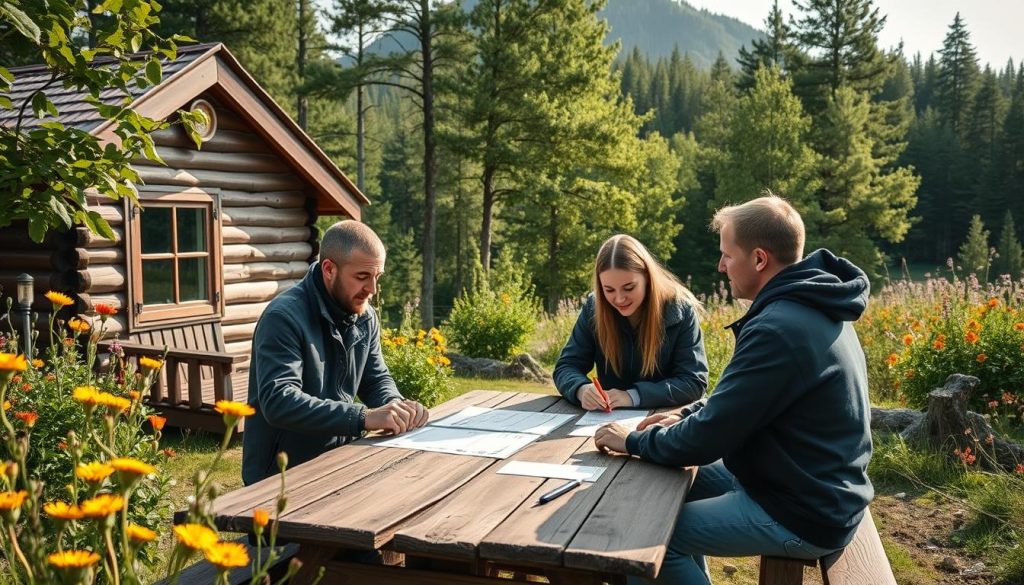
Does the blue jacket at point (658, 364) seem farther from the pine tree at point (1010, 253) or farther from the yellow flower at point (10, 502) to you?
the pine tree at point (1010, 253)

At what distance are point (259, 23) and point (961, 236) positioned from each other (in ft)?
177

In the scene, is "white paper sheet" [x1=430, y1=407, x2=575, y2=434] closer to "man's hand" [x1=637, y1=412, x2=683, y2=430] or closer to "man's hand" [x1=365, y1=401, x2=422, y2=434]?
"man's hand" [x1=365, y1=401, x2=422, y2=434]

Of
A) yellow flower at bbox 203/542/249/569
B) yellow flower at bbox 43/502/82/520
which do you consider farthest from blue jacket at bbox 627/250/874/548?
yellow flower at bbox 43/502/82/520

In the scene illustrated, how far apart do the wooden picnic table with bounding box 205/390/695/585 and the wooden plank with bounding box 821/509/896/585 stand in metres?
0.62

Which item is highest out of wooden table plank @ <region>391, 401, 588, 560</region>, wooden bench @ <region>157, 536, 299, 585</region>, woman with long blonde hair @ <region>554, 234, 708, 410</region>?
A: woman with long blonde hair @ <region>554, 234, 708, 410</region>

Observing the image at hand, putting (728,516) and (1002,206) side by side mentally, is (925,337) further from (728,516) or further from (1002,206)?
(1002,206)

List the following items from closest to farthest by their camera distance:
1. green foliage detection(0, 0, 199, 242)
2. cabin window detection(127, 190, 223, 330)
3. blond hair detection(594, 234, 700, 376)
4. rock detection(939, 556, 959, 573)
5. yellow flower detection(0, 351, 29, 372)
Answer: yellow flower detection(0, 351, 29, 372)
green foliage detection(0, 0, 199, 242)
blond hair detection(594, 234, 700, 376)
rock detection(939, 556, 959, 573)
cabin window detection(127, 190, 223, 330)

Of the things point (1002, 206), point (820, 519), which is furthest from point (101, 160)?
point (1002, 206)

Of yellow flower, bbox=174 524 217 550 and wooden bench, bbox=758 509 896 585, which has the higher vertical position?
yellow flower, bbox=174 524 217 550

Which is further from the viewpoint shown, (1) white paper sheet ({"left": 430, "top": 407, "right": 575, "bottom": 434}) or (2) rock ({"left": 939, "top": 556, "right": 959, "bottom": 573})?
(2) rock ({"left": 939, "top": 556, "right": 959, "bottom": 573})

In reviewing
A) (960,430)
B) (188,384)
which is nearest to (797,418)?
(960,430)

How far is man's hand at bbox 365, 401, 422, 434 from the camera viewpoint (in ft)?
11.1

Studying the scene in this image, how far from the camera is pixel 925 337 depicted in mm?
7992

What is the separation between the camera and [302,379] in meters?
3.63
